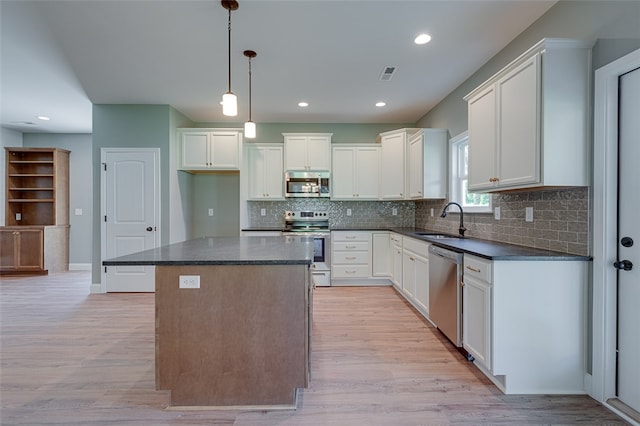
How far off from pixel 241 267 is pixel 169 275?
16.6 inches

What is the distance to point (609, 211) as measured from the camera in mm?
1863

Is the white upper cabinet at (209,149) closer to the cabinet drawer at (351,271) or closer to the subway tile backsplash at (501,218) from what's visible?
the subway tile backsplash at (501,218)

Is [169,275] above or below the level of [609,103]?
below

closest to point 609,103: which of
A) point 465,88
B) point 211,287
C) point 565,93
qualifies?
point 565,93

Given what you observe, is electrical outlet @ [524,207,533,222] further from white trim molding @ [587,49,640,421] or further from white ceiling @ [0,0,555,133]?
white ceiling @ [0,0,555,133]

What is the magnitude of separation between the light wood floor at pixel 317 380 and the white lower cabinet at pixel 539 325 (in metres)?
0.12

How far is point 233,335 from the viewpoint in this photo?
1859 millimetres

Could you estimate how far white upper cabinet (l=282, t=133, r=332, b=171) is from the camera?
4906 mm

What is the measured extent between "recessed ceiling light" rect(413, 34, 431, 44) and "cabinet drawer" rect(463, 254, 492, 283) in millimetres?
1883

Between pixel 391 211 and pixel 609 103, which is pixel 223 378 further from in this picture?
pixel 391 211

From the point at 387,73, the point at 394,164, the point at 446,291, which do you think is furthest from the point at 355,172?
the point at 446,291

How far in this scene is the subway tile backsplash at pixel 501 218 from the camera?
6.84 ft

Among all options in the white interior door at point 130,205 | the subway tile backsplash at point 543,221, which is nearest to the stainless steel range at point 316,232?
the white interior door at point 130,205

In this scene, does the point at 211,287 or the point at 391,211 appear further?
the point at 391,211
